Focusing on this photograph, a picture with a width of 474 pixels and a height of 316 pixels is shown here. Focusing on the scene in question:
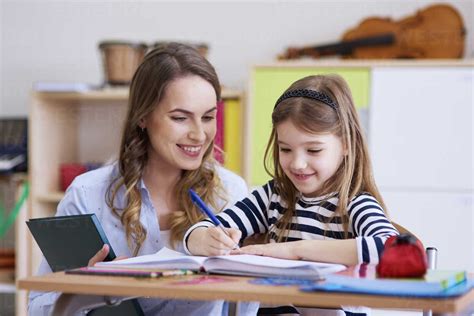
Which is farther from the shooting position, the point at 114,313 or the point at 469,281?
the point at 114,313

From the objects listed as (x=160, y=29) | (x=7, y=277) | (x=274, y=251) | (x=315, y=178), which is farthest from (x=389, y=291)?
(x=160, y=29)

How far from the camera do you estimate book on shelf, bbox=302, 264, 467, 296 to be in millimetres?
963

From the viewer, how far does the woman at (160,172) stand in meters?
1.79

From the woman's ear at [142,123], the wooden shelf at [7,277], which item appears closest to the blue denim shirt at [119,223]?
the woman's ear at [142,123]

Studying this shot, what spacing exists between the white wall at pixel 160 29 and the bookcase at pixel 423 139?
369mm

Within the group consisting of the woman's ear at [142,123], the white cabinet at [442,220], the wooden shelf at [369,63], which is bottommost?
the white cabinet at [442,220]

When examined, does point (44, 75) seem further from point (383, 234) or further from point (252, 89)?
point (383, 234)

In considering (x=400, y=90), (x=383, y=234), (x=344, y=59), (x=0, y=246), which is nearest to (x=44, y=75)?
(x=0, y=246)

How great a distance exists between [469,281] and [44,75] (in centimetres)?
325

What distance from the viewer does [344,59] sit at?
351 centimetres

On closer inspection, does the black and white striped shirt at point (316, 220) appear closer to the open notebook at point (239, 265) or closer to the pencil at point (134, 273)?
the open notebook at point (239, 265)

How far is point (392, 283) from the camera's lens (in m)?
0.99

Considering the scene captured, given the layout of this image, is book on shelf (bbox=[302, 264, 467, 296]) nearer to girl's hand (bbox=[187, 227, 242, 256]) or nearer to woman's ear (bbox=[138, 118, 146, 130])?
girl's hand (bbox=[187, 227, 242, 256])

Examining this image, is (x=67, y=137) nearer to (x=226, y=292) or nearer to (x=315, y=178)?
(x=315, y=178)
